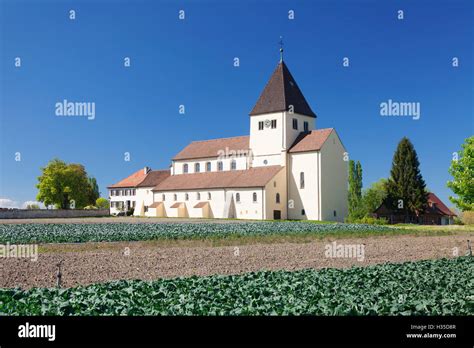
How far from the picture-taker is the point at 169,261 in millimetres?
16469

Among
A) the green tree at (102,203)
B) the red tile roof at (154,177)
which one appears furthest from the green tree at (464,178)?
the green tree at (102,203)

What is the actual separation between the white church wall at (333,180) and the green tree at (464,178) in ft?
41.3

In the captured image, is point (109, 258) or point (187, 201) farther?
point (187, 201)

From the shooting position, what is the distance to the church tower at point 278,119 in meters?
60.6

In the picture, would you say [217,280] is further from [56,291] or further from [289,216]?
[289,216]

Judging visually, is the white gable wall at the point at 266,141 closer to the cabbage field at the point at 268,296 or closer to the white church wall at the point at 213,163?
the white church wall at the point at 213,163

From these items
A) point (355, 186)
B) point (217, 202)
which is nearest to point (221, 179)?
point (217, 202)

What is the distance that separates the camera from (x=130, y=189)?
276ft

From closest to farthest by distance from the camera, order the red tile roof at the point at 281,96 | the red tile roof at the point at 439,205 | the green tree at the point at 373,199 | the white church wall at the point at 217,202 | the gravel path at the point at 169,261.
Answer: the gravel path at the point at 169,261 → the green tree at the point at 373,199 → the white church wall at the point at 217,202 → the red tile roof at the point at 281,96 → the red tile roof at the point at 439,205

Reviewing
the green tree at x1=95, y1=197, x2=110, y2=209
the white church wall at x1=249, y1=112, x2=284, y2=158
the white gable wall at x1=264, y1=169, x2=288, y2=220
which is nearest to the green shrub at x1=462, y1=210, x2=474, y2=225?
→ the white gable wall at x1=264, y1=169, x2=288, y2=220

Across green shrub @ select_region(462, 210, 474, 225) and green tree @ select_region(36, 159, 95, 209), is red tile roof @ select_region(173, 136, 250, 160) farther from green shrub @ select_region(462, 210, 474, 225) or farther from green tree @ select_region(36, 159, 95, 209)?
green shrub @ select_region(462, 210, 474, 225)

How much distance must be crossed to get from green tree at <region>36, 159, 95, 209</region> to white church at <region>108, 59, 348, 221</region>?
47.1 ft
